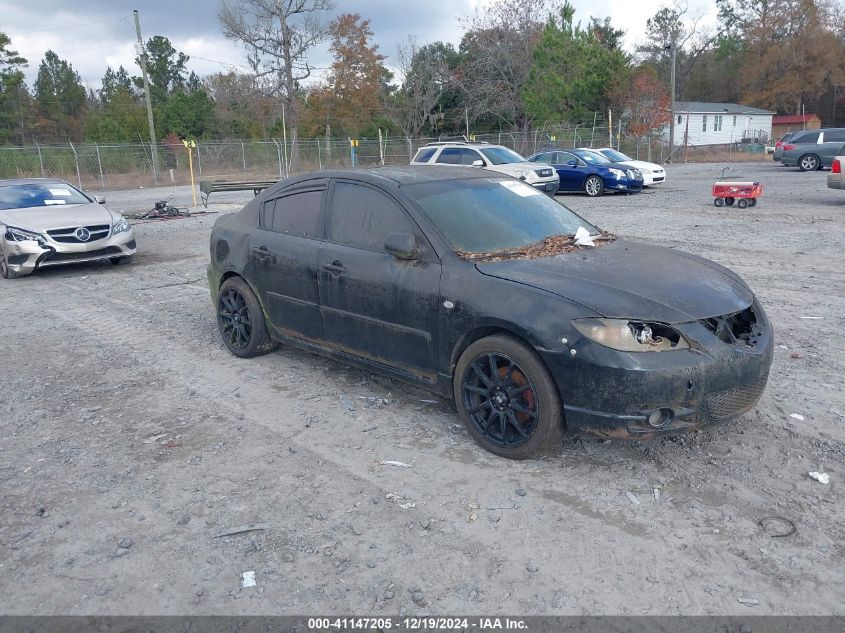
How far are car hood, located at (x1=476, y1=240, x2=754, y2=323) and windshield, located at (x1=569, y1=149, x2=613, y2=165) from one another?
55.7ft

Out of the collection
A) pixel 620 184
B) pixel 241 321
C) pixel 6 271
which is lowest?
pixel 6 271

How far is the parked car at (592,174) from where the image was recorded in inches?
803

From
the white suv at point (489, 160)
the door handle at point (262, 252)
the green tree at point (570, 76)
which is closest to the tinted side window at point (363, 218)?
the door handle at point (262, 252)

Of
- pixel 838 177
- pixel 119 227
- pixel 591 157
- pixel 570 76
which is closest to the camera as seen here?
pixel 119 227

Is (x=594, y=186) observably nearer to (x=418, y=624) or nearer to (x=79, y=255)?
(x=79, y=255)

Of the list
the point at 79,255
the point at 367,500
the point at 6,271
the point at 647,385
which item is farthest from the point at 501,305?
the point at 6,271

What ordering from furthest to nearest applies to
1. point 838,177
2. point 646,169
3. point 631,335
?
point 646,169, point 838,177, point 631,335

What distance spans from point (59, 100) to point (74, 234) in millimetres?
62389

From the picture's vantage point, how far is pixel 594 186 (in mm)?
20656

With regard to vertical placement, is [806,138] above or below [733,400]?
above

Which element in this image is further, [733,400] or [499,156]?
[499,156]

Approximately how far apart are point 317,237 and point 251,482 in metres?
2.10

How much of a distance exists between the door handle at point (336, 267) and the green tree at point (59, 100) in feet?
206

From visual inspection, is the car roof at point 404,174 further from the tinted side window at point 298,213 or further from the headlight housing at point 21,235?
the headlight housing at point 21,235
